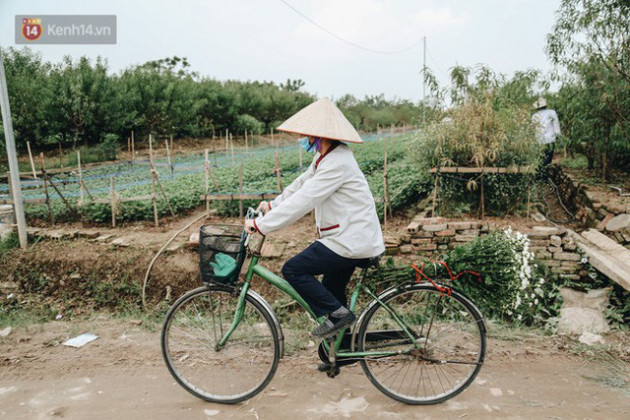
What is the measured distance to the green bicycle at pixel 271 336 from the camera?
2.90 meters

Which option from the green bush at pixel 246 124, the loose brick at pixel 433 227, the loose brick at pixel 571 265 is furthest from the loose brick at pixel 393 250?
the green bush at pixel 246 124

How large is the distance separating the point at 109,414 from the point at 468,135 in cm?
526

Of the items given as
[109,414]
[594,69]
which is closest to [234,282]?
[109,414]

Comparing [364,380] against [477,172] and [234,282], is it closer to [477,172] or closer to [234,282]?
[234,282]

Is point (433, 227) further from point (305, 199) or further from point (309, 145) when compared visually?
point (305, 199)

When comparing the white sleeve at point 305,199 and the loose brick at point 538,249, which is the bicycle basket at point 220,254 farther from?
the loose brick at point 538,249

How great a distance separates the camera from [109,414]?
2.93m

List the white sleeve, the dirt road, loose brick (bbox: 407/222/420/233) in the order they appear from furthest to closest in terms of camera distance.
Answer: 1. loose brick (bbox: 407/222/420/233)
2. the dirt road
3. the white sleeve

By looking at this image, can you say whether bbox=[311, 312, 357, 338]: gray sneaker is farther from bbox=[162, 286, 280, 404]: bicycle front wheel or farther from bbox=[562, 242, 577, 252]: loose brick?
bbox=[562, 242, 577, 252]: loose brick

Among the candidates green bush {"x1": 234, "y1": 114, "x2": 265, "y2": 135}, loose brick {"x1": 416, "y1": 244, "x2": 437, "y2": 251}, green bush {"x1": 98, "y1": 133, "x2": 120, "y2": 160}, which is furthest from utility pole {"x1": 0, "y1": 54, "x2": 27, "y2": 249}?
green bush {"x1": 234, "y1": 114, "x2": 265, "y2": 135}

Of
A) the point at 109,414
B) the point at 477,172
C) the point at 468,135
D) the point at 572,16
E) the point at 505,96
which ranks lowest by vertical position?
the point at 109,414

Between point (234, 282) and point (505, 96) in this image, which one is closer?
point (234, 282)

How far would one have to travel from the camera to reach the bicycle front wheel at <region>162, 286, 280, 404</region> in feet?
9.75

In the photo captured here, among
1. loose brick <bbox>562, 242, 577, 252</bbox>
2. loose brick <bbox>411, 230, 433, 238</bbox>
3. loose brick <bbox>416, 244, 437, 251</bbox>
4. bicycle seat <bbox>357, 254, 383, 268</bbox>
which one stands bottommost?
loose brick <bbox>416, 244, 437, 251</bbox>
